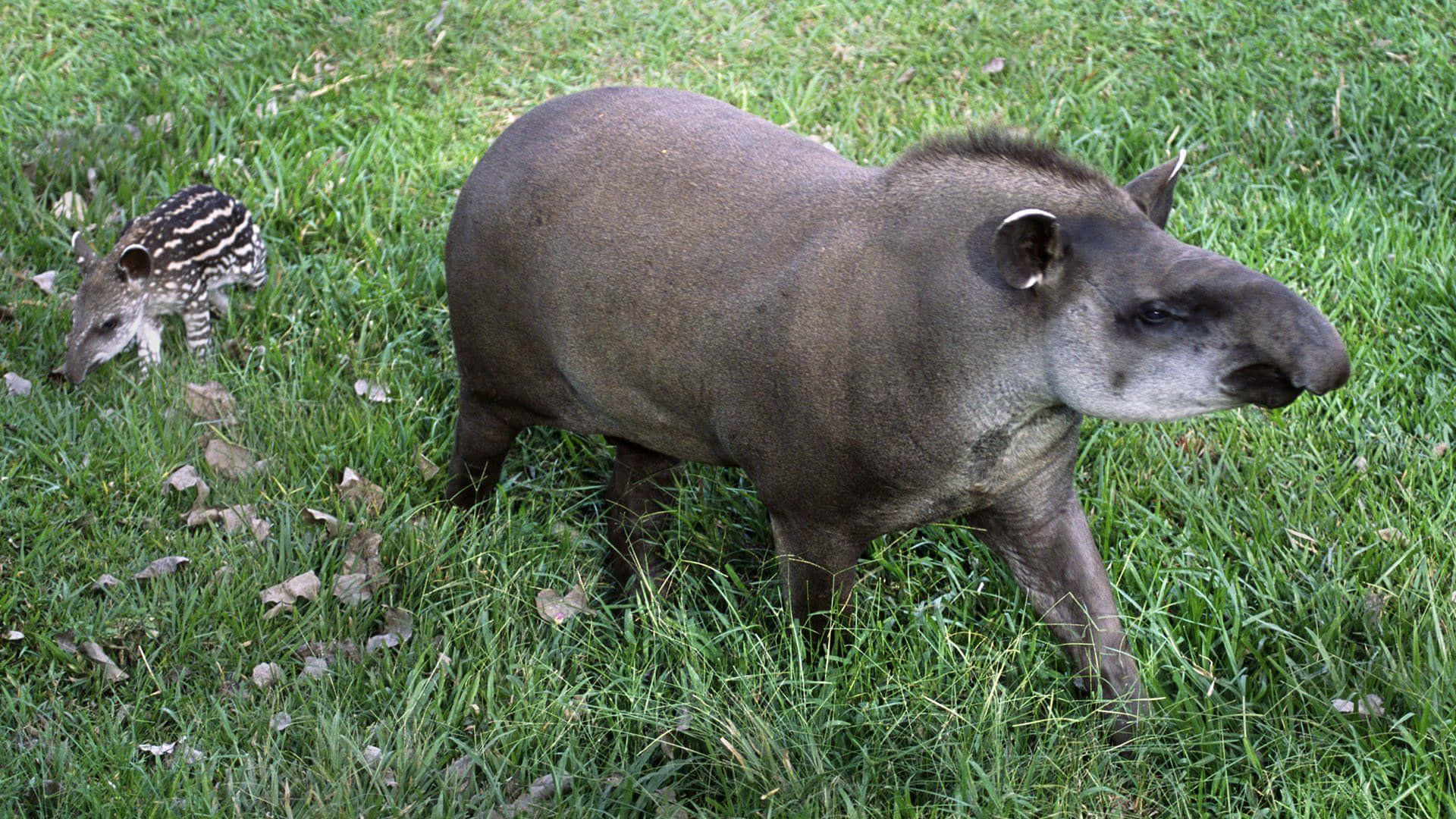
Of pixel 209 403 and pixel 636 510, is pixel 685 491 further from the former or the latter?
pixel 209 403

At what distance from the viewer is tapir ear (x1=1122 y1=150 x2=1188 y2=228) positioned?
3.44 metres

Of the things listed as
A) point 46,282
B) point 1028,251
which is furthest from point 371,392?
point 1028,251

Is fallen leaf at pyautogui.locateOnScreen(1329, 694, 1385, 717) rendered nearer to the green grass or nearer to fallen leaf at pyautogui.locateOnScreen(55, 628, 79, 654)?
the green grass

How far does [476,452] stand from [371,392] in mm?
810

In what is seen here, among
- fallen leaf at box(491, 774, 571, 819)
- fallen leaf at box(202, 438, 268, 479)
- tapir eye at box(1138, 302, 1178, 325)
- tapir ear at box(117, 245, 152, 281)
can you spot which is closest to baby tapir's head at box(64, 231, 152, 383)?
tapir ear at box(117, 245, 152, 281)

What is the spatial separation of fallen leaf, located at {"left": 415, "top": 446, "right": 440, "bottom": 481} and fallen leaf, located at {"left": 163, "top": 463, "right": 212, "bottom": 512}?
0.69 meters

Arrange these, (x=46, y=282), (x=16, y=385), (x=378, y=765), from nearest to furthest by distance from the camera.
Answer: (x=378, y=765) → (x=16, y=385) → (x=46, y=282)

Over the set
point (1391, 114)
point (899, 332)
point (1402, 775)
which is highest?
point (899, 332)

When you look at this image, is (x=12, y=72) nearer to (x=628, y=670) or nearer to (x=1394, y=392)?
(x=628, y=670)

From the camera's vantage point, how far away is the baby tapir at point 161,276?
17.7ft

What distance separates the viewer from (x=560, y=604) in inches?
174

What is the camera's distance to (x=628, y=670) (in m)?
4.07

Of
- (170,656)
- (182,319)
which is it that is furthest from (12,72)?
(170,656)

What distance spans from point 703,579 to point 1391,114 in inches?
149
